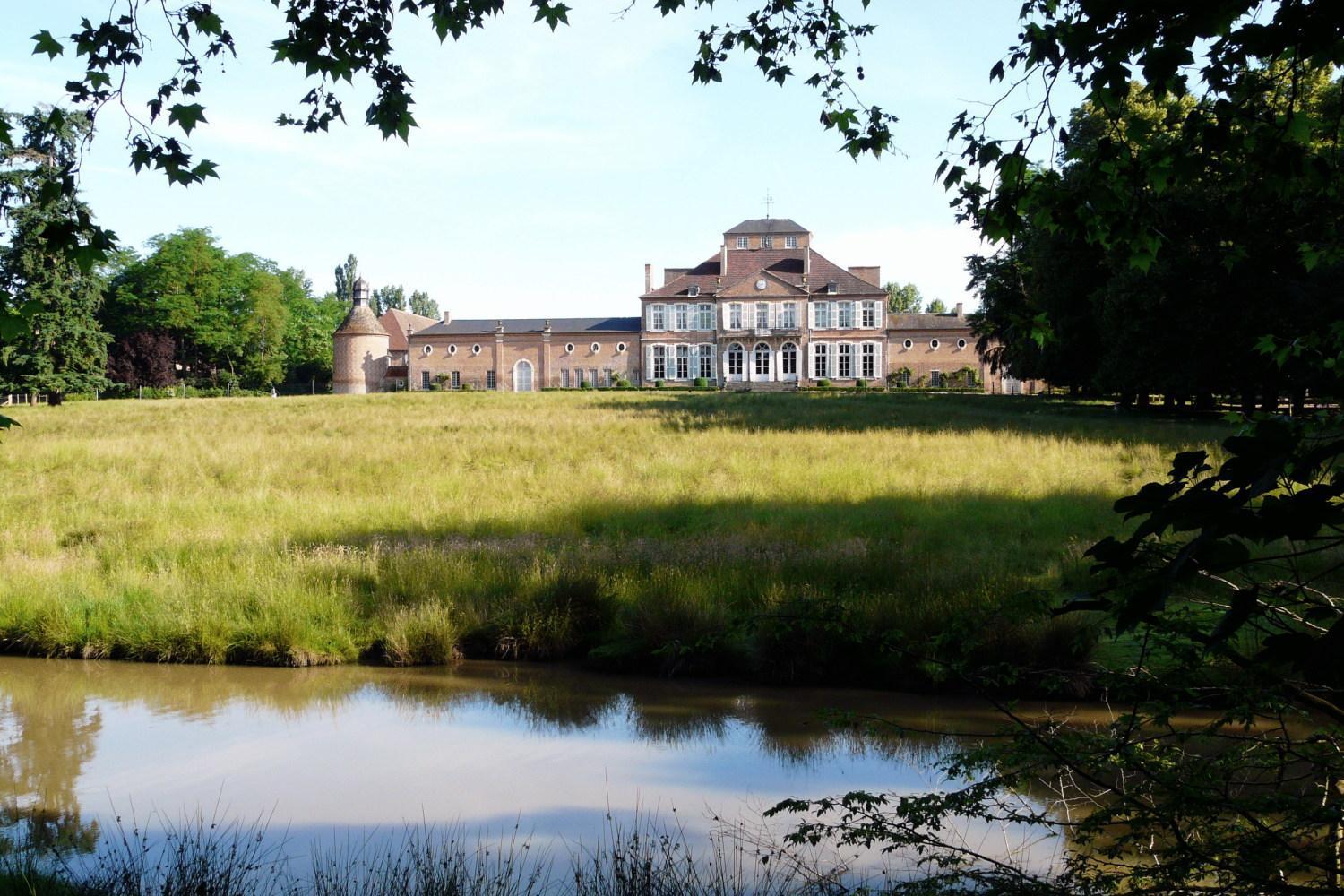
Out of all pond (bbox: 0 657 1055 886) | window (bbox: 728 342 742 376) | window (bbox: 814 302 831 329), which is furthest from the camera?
window (bbox: 728 342 742 376)

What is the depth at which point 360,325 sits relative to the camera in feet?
226

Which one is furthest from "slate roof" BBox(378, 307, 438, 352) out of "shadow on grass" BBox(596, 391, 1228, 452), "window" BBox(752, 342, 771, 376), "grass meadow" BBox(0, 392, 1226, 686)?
"grass meadow" BBox(0, 392, 1226, 686)

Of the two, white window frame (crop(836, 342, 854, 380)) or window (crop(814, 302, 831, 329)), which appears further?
window (crop(814, 302, 831, 329))

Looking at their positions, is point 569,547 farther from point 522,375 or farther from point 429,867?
point 522,375

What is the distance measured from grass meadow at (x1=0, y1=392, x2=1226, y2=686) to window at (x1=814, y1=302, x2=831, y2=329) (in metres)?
48.7

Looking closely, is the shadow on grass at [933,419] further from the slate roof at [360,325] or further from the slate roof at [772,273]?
the slate roof at [360,325]

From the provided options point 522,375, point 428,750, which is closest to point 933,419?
point 428,750

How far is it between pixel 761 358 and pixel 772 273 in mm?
5723

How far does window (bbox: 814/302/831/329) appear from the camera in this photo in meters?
69.3

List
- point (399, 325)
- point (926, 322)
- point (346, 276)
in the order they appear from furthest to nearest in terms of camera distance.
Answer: point (346, 276) → point (399, 325) → point (926, 322)

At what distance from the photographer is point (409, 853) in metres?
4.63

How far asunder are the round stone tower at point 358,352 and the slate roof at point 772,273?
18526 mm

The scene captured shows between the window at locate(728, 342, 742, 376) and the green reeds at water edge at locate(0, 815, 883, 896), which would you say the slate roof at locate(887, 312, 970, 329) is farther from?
the green reeds at water edge at locate(0, 815, 883, 896)

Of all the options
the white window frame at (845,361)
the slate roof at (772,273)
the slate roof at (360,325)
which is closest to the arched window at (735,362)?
the slate roof at (772,273)
